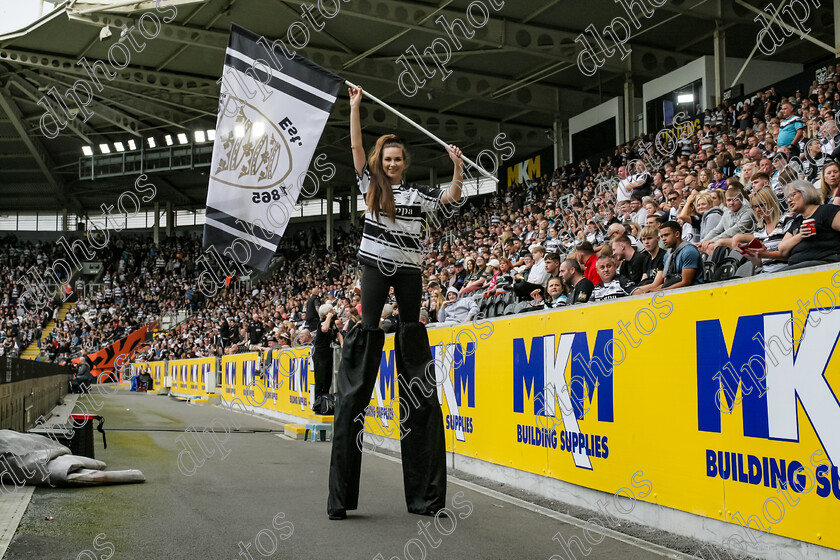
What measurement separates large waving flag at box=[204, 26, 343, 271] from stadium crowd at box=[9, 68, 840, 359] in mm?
2578

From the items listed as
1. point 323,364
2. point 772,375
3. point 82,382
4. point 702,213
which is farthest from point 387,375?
point 82,382

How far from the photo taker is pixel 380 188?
470cm

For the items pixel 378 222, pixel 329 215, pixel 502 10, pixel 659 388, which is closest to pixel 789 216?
pixel 659 388

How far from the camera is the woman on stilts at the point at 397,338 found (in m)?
4.62

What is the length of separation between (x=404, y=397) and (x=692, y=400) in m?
1.60

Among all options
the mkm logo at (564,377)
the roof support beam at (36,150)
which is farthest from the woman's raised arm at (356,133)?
the roof support beam at (36,150)

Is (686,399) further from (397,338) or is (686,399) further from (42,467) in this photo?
(42,467)

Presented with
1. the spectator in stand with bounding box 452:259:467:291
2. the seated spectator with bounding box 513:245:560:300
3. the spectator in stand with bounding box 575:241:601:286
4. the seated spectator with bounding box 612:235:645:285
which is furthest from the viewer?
the spectator in stand with bounding box 452:259:467:291

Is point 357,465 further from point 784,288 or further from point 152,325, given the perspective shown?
point 152,325

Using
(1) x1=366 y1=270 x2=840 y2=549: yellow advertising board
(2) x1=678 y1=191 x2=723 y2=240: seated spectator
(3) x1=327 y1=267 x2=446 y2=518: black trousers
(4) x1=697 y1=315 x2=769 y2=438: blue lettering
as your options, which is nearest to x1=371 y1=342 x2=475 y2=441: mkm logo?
(1) x1=366 y1=270 x2=840 y2=549: yellow advertising board

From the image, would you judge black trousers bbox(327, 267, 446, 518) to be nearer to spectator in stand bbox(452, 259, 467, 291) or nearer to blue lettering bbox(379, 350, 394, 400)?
blue lettering bbox(379, 350, 394, 400)

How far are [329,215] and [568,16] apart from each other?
22894 mm

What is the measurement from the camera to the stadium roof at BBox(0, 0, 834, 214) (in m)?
23.0

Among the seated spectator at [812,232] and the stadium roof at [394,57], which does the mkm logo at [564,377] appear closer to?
the seated spectator at [812,232]
